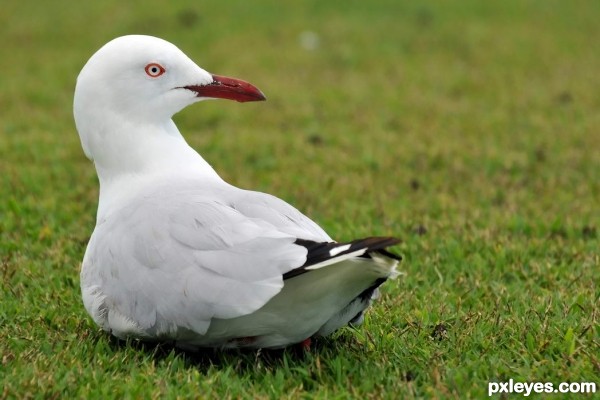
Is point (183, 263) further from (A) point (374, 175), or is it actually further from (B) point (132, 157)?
(A) point (374, 175)

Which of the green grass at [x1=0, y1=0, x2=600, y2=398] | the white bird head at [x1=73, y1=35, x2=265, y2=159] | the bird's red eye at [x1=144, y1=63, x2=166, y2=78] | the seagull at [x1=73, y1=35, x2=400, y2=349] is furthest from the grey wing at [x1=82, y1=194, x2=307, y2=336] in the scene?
the bird's red eye at [x1=144, y1=63, x2=166, y2=78]

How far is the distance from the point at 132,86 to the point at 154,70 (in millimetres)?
117

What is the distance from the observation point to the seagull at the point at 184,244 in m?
3.14

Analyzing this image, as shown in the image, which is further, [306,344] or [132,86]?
[132,86]

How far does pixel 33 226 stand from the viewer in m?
5.59

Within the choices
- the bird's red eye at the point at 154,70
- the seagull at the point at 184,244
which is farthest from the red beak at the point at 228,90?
the bird's red eye at the point at 154,70

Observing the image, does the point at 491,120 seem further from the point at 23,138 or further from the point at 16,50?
the point at 16,50

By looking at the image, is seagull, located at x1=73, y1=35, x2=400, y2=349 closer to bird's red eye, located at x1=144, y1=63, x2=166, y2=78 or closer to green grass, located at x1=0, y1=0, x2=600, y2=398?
bird's red eye, located at x1=144, y1=63, x2=166, y2=78

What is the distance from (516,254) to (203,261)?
237cm

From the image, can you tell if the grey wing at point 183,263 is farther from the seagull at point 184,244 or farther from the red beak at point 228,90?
the red beak at point 228,90

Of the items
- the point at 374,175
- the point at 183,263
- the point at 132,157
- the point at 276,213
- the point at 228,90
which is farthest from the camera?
the point at 374,175

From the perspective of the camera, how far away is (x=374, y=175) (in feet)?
23.0

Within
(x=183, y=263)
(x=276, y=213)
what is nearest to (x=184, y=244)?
(x=183, y=263)

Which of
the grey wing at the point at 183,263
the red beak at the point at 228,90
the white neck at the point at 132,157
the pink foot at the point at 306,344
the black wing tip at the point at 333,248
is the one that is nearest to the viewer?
the black wing tip at the point at 333,248
